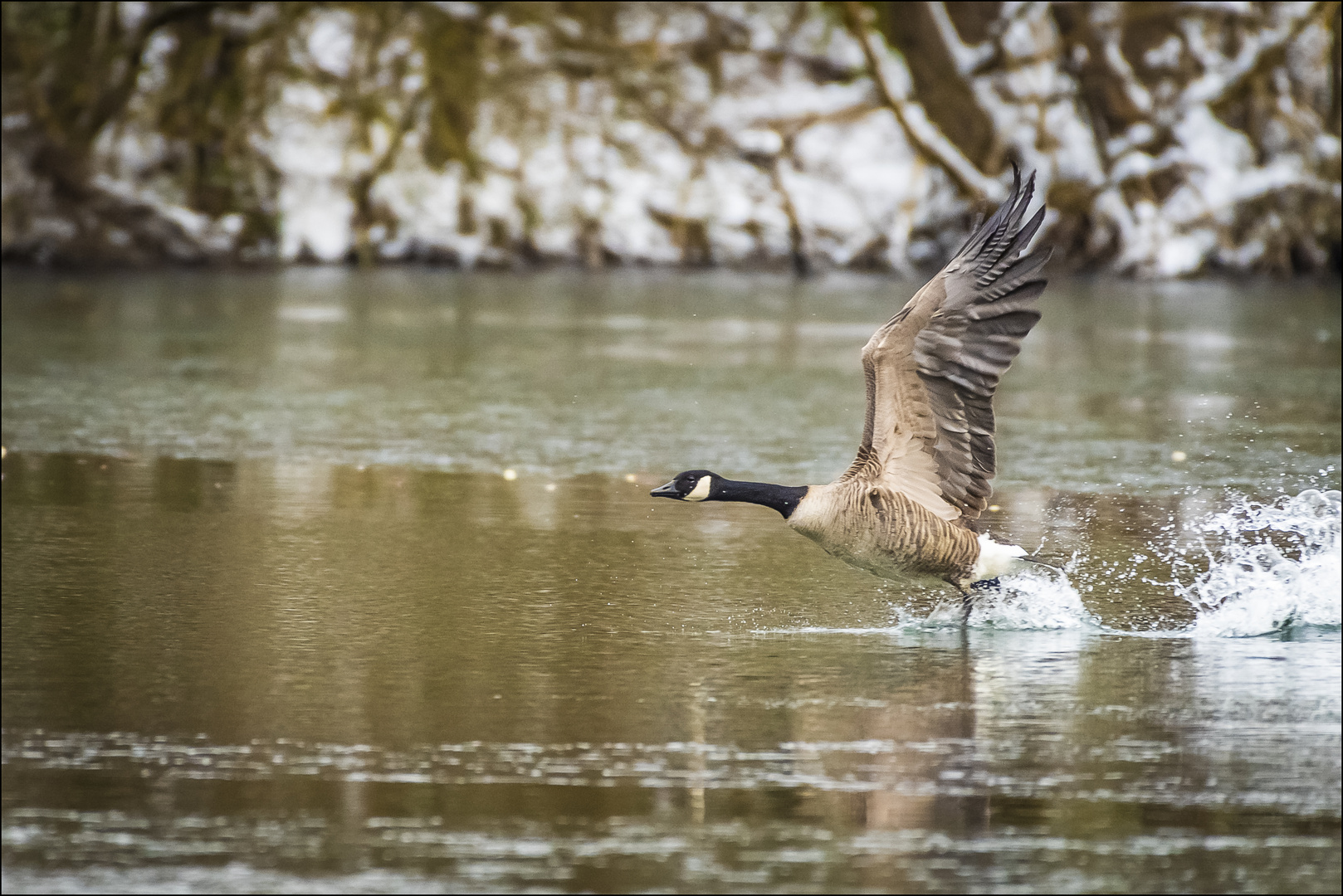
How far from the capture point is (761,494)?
4812 mm

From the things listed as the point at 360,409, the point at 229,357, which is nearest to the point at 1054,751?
the point at 360,409

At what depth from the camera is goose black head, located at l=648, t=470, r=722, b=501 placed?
4891mm

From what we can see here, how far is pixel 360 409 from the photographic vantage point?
924 cm

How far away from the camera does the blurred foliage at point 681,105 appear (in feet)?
67.9

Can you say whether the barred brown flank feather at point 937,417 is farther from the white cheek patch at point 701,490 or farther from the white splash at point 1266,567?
the white splash at point 1266,567

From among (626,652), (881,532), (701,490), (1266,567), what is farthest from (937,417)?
(1266,567)

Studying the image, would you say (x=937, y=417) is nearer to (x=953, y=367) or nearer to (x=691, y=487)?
(x=953, y=367)

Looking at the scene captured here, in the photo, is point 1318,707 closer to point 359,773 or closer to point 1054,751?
point 1054,751

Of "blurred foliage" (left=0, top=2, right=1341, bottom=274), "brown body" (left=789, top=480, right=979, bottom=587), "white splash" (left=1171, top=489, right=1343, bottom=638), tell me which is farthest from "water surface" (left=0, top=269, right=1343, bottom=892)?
"blurred foliage" (left=0, top=2, right=1341, bottom=274)

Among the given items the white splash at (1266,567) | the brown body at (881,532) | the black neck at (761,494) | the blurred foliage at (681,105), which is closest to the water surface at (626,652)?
the white splash at (1266,567)

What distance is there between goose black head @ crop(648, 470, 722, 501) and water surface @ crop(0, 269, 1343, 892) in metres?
0.35

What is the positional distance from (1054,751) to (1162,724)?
1.16ft

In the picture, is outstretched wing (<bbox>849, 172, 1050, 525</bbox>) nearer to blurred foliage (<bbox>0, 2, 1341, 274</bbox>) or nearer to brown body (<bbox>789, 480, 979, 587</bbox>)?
brown body (<bbox>789, 480, 979, 587</bbox>)

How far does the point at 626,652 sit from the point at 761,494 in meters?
0.53
